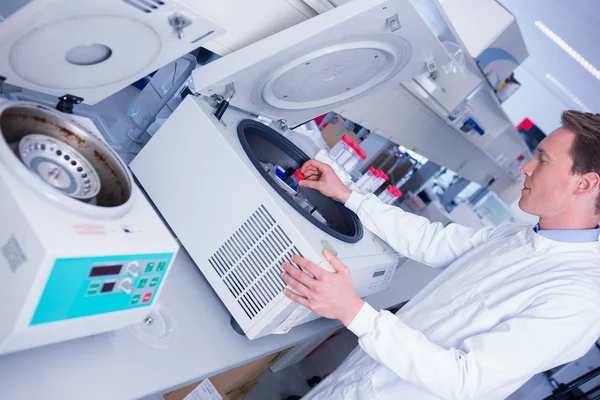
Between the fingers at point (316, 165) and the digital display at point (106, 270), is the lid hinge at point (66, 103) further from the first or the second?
the fingers at point (316, 165)

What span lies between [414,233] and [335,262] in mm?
641

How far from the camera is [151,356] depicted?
1057 millimetres

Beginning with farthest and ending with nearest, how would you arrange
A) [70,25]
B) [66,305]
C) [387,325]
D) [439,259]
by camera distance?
1. [439,259]
2. [387,325]
3. [70,25]
4. [66,305]

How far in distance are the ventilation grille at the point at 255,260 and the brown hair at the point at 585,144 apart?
0.86 meters

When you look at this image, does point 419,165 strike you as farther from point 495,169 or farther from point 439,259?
point 439,259

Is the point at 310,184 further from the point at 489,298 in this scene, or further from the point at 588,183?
the point at 588,183

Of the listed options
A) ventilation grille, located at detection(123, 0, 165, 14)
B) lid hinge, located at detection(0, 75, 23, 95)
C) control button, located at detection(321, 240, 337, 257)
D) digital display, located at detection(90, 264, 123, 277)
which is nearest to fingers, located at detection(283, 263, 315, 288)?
control button, located at detection(321, 240, 337, 257)

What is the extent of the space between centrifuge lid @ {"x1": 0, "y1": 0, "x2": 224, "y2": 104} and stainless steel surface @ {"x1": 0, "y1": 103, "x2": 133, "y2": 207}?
103mm

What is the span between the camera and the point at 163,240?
0.91 m

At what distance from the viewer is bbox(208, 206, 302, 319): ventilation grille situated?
1112 mm

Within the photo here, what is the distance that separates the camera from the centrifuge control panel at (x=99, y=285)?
29.2 inches

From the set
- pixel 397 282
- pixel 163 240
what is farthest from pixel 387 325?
pixel 397 282

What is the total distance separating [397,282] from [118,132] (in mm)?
1656

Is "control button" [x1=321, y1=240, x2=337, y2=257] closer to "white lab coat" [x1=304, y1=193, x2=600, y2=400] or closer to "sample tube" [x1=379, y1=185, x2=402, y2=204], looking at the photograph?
"white lab coat" [x1=304, y1=193, x2=600, y2=400]
